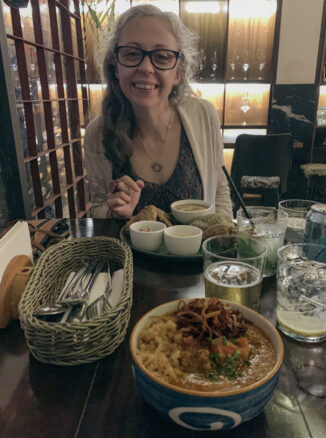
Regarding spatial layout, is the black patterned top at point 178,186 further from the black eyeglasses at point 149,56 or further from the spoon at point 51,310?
the spoon at point 51,310

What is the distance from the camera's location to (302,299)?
811 millimetres

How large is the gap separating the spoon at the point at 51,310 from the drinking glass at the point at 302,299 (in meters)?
0.50

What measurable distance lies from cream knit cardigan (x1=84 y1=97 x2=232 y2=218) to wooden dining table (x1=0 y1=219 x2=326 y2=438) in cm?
128

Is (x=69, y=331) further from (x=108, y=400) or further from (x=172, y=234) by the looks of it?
(x=172, y=234)

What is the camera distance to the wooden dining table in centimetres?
57

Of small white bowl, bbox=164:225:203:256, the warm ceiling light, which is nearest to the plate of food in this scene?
small white bowl, bbox=164:225:203:256

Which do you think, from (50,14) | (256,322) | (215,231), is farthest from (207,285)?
(50,14)

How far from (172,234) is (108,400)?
65cm

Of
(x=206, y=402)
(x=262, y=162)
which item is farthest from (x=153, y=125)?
(x=262, y=162)

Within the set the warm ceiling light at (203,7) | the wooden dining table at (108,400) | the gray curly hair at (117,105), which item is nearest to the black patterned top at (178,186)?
the gray curly hair at (117,105)

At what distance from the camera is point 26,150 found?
2.83m

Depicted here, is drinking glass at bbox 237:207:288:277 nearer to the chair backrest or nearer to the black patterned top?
the black patterned top

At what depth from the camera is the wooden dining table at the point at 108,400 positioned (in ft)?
1.88

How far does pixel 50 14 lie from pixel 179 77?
2034 mm
